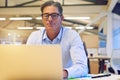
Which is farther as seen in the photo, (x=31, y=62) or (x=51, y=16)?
(x=51, y=16)

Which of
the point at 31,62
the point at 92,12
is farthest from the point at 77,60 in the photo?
the point at 92,12

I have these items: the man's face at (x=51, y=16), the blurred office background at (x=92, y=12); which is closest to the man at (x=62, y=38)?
the man's face at (x=51, y=16)

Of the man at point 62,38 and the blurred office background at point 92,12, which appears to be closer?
the man at point 62,38

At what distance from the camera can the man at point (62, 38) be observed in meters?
1.53

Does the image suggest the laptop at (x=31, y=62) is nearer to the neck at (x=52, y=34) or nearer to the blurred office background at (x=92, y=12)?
the neck at (x=52, y=34)

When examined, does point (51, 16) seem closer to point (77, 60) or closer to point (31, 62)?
point (77, 60)

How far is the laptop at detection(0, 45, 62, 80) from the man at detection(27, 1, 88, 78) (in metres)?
0.37

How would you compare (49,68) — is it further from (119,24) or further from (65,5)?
(65,5)

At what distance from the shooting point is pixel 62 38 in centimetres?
175

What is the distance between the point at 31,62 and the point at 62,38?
0.76 metres

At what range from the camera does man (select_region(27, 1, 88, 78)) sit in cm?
153

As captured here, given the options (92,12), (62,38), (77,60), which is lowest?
(77,60)

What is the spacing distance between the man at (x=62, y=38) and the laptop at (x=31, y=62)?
37 centimetres

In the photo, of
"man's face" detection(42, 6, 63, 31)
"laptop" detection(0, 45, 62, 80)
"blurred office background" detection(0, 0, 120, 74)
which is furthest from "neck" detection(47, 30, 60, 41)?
"blurred office background" detection(0, 0, 120, 74)
